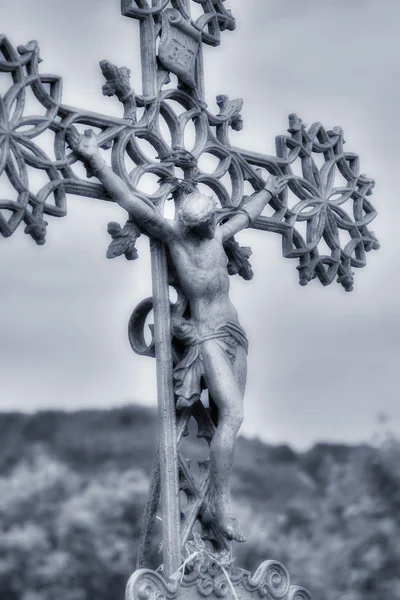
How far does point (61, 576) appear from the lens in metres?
17.4

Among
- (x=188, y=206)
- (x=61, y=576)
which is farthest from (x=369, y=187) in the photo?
(x=61, y=576)

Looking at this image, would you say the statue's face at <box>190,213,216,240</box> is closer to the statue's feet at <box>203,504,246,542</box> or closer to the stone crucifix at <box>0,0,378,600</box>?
the stone crucifix at <box>0,0,378,600</box>

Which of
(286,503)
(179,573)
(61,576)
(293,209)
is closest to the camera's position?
(179,573)

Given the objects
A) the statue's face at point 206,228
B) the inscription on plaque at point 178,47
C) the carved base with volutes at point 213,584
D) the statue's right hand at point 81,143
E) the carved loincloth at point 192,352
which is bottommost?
the carved base with volutes at point 213,584

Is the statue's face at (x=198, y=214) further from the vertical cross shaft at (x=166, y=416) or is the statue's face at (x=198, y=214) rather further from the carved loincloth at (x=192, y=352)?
the carved loincloth at (x=192, y=352)

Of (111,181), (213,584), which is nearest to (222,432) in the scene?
(213,584)

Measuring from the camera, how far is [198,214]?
237 inches

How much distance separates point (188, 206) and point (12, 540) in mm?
12318

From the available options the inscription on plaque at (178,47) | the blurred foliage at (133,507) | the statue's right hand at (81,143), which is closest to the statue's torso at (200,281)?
the statue's right hand at (81,143)

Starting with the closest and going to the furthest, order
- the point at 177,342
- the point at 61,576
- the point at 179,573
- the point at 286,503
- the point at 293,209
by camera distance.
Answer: the point at 179,573, the point at 177,342, the point at 293,209, the point at 61,576, the point at 286,503

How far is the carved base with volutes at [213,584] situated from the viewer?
5.52 metres

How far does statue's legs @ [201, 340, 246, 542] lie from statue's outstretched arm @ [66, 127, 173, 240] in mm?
599

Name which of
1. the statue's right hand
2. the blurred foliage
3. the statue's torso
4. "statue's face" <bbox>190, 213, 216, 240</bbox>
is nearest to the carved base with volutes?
the statue's torso

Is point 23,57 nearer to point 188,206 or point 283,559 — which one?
point 188,206
